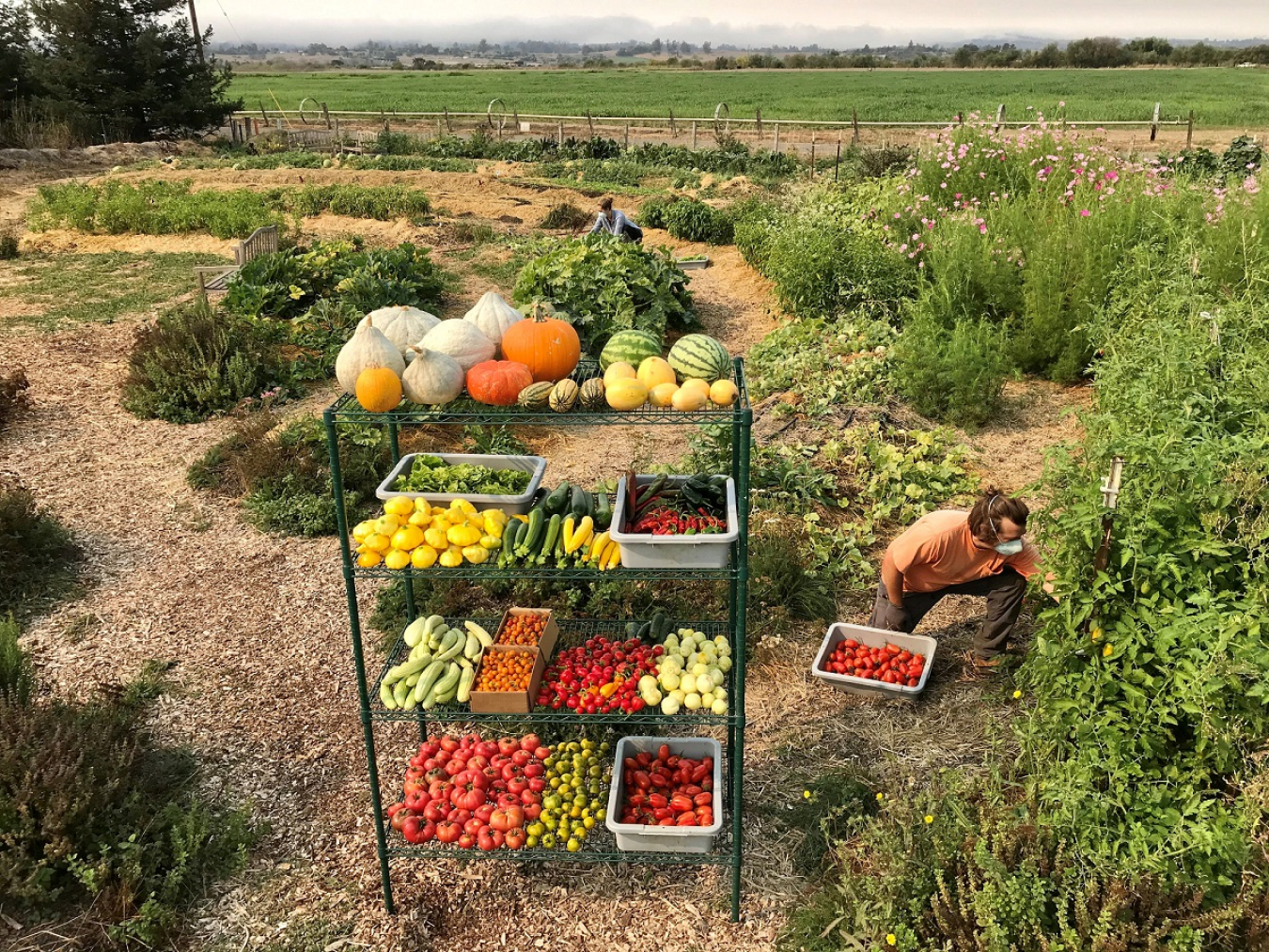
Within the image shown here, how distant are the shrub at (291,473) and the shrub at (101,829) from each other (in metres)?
2.75

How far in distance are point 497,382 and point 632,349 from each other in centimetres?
62

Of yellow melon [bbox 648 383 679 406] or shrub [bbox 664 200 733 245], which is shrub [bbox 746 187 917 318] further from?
yellow melon [bbox 648 383 679 406]

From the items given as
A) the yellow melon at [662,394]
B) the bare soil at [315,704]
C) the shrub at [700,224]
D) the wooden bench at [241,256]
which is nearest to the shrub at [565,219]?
the shrub at [700,224]

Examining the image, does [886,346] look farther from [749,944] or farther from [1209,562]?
[749,944]

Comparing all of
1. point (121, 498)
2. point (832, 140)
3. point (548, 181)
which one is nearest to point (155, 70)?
point (548, 181)

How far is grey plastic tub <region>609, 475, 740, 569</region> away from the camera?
341 cm

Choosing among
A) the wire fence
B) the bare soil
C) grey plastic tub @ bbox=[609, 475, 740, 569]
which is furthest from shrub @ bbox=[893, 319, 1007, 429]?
the wire fence

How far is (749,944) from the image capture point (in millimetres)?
3707

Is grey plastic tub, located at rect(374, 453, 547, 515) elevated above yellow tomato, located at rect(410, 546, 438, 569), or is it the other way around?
grey plastic tub, located at rect(374, 453, 547, 515)

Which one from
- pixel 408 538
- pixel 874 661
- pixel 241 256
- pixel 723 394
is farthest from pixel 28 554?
pixel 241 256

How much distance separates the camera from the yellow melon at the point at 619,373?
3.41 metres

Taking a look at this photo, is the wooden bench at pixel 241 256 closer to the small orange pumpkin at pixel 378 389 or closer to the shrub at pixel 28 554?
the shrub at pixel 28 554

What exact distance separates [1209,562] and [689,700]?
2267 mm

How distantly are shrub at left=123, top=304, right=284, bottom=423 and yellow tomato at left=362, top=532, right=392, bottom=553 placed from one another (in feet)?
21.1
